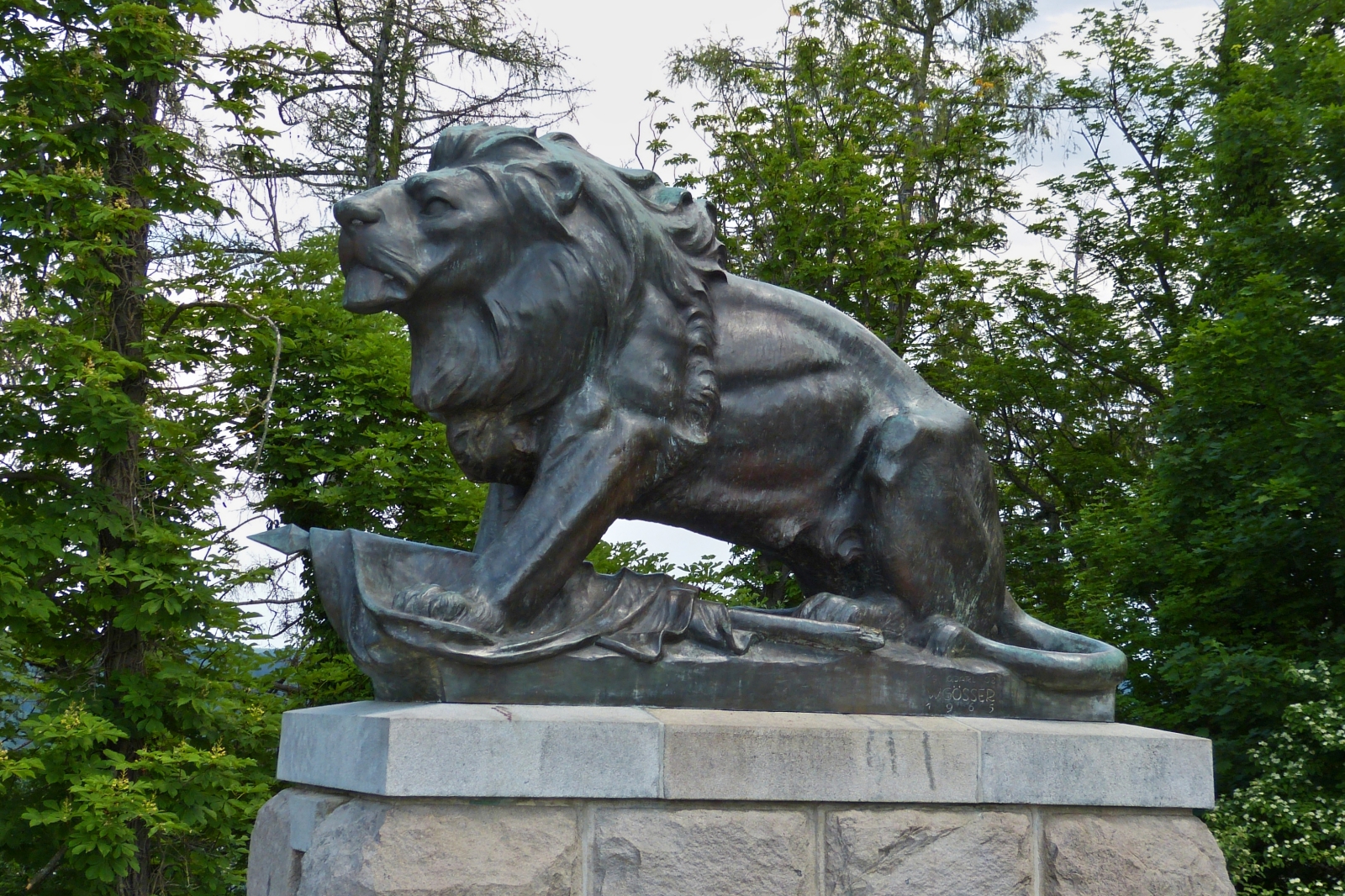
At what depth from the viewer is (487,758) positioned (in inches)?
122

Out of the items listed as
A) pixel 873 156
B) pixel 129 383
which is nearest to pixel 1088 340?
pixel 873 156

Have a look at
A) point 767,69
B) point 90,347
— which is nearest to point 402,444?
point 90,347

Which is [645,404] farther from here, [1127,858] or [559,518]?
[1127,858]

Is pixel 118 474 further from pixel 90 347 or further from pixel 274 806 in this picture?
pixel 274 806

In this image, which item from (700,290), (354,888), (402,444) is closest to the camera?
(354,888)

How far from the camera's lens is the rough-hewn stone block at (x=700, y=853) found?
316 cm

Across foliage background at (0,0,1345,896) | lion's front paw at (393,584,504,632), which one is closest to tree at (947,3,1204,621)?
foliage background at (0,0,1345,896)

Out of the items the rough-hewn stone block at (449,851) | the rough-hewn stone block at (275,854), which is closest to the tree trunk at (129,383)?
the rough-hewn stone block at (275,854)

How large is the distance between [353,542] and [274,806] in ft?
2.46

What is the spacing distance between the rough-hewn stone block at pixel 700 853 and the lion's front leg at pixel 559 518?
59cm

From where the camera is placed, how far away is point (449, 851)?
306 centimetres

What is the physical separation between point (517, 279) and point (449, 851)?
1471 mm

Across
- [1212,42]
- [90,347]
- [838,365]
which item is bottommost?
[838,365]

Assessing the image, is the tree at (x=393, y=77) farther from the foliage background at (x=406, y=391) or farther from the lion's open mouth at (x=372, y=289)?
the lion's open mouth at (x=372, y=289)
